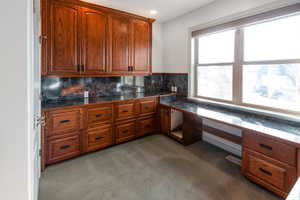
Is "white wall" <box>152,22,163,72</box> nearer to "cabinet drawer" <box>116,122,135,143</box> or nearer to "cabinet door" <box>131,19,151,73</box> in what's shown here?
"cabinet door" <box>131,19,151,73</box>

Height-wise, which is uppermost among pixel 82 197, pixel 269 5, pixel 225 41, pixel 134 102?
pixel 269 5

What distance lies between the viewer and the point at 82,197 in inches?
68.7

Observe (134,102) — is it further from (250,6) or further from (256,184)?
(250,6)

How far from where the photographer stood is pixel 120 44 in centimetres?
306

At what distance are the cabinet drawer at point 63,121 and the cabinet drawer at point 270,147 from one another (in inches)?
93.5

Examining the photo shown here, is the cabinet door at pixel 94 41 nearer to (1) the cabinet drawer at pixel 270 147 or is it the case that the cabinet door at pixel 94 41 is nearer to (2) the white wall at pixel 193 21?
(2) the white wall at pixel 193 21

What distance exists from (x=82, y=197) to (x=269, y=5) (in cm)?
333

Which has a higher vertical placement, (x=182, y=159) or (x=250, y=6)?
(x=250, y=6)

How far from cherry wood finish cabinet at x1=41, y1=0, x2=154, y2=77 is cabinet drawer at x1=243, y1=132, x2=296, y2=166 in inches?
91.4

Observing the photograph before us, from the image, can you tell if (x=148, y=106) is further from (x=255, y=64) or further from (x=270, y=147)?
(x=270, y=147)

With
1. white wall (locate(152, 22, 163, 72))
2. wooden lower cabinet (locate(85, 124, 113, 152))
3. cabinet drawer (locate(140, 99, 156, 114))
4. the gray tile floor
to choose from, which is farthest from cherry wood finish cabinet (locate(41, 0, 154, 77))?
the gray tile floor

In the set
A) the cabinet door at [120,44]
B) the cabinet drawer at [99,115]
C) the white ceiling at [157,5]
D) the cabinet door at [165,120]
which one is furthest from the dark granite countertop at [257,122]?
the white ceiling at [157,5]
